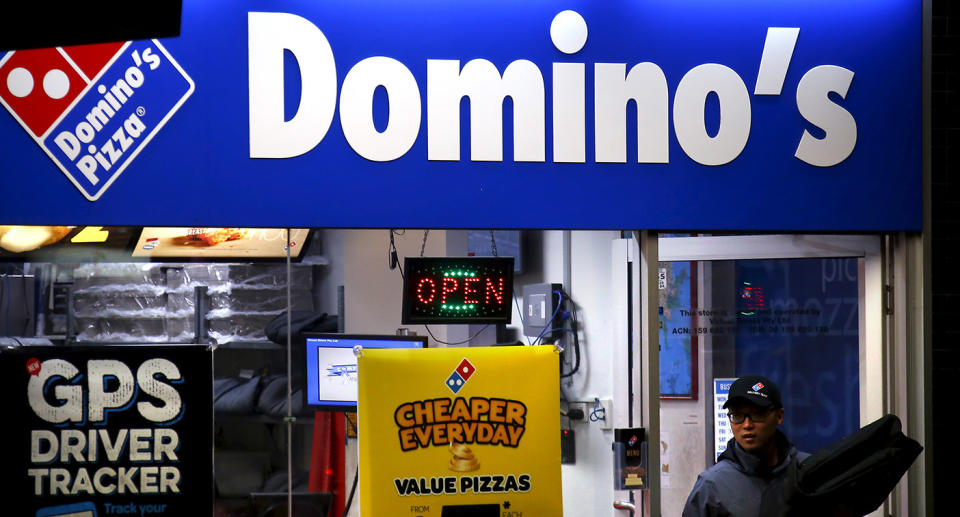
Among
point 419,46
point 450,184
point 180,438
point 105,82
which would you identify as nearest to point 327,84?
point 419,46

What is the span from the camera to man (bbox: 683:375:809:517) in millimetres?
3508

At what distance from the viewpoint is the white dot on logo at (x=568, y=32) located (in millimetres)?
4141

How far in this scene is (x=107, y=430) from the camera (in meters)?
3.96

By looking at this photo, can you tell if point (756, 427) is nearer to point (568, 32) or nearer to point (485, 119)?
point (485, 119)

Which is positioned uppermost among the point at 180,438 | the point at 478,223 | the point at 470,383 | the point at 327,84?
the point at 327,84

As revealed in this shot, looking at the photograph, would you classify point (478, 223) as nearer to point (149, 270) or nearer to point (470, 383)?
point (470, 383)

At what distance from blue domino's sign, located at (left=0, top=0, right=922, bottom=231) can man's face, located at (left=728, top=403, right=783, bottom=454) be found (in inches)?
38.3

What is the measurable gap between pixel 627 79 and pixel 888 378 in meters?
1.89

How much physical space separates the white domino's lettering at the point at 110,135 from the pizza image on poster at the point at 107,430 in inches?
31.3

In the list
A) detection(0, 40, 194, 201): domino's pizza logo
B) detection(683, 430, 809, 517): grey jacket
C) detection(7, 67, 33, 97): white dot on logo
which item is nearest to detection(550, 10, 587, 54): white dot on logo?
detection(0, 40, 194, 201): domino's pizza logo

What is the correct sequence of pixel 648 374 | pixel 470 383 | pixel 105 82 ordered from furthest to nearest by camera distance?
1. pixel 648 374
2. pixel 105 82
3. pixel 470 383

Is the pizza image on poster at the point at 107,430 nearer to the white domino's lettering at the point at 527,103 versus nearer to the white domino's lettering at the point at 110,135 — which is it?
the white domino's lettering at the point at 110,135

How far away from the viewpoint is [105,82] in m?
3.98

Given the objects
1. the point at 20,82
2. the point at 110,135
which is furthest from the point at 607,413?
the point at 20,82
